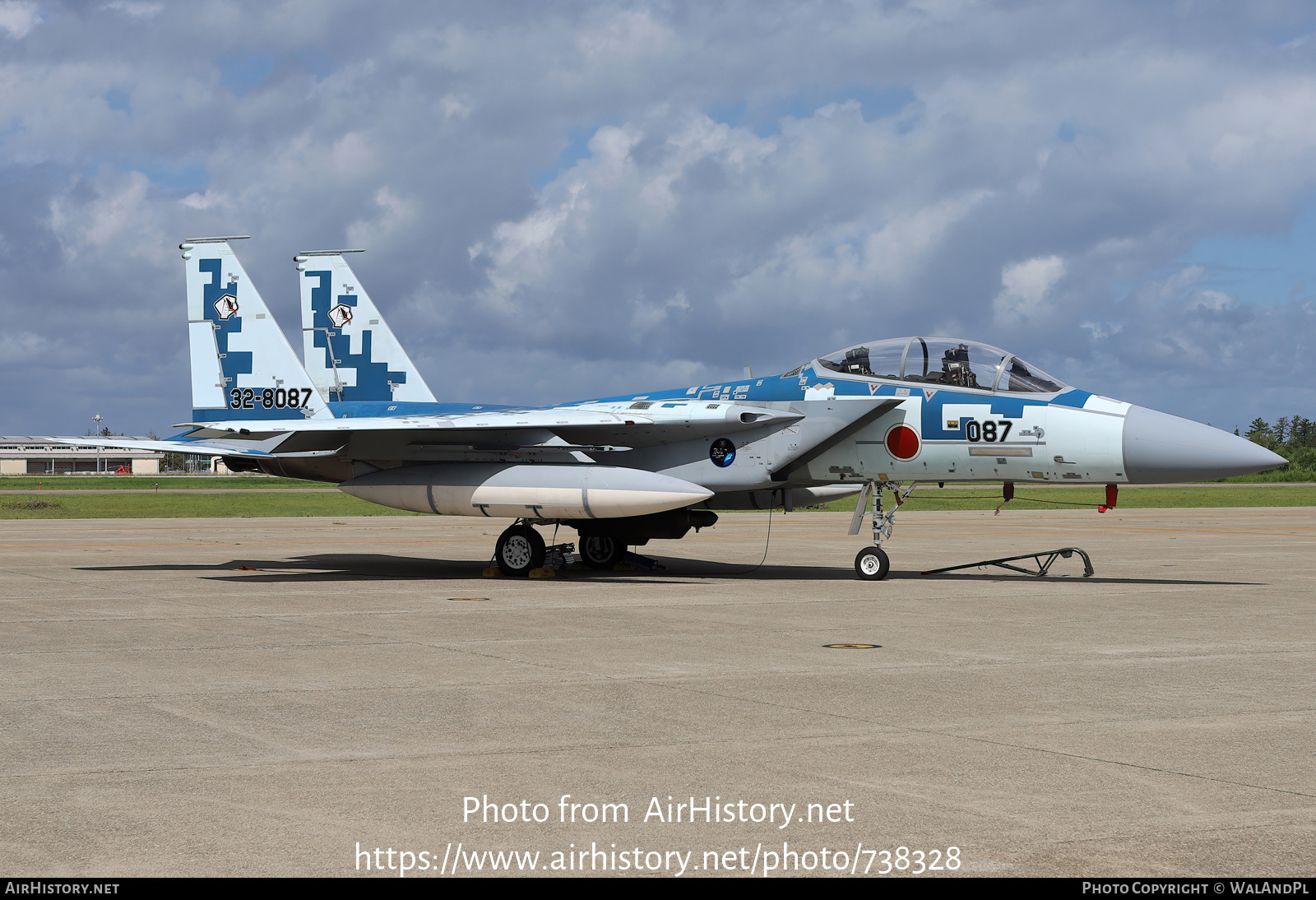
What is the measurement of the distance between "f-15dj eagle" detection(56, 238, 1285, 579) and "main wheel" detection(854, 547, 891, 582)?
1.0 inches

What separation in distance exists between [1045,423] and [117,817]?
12682 millimetres

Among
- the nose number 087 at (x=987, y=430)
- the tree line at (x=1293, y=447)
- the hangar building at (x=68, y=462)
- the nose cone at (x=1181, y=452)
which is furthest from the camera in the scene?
the hangar building at (x=68, y=462)

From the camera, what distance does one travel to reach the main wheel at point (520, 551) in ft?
57.3

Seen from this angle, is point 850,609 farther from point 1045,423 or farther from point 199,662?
point 199,662

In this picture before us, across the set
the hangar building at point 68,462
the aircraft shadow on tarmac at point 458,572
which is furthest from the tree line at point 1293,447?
the hangar building at point 68,462

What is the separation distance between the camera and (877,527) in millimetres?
16625

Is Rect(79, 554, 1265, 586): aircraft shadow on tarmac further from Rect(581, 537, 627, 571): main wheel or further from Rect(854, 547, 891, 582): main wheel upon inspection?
Rect(854, 547, 891, 582): main wheel

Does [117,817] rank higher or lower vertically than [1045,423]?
lower

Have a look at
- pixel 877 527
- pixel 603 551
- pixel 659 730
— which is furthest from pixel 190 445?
pixel 659 730

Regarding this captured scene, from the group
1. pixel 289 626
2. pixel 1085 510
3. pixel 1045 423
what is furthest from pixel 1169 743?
pixel 1085 510

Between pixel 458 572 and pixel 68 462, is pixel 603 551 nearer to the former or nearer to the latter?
pixel 458 572

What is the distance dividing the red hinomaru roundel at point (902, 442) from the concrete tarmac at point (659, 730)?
1.99 meters

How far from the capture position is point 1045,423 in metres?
15.3

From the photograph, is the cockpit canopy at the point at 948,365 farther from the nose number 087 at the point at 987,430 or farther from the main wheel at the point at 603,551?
the main wheel at the point at 603,551
